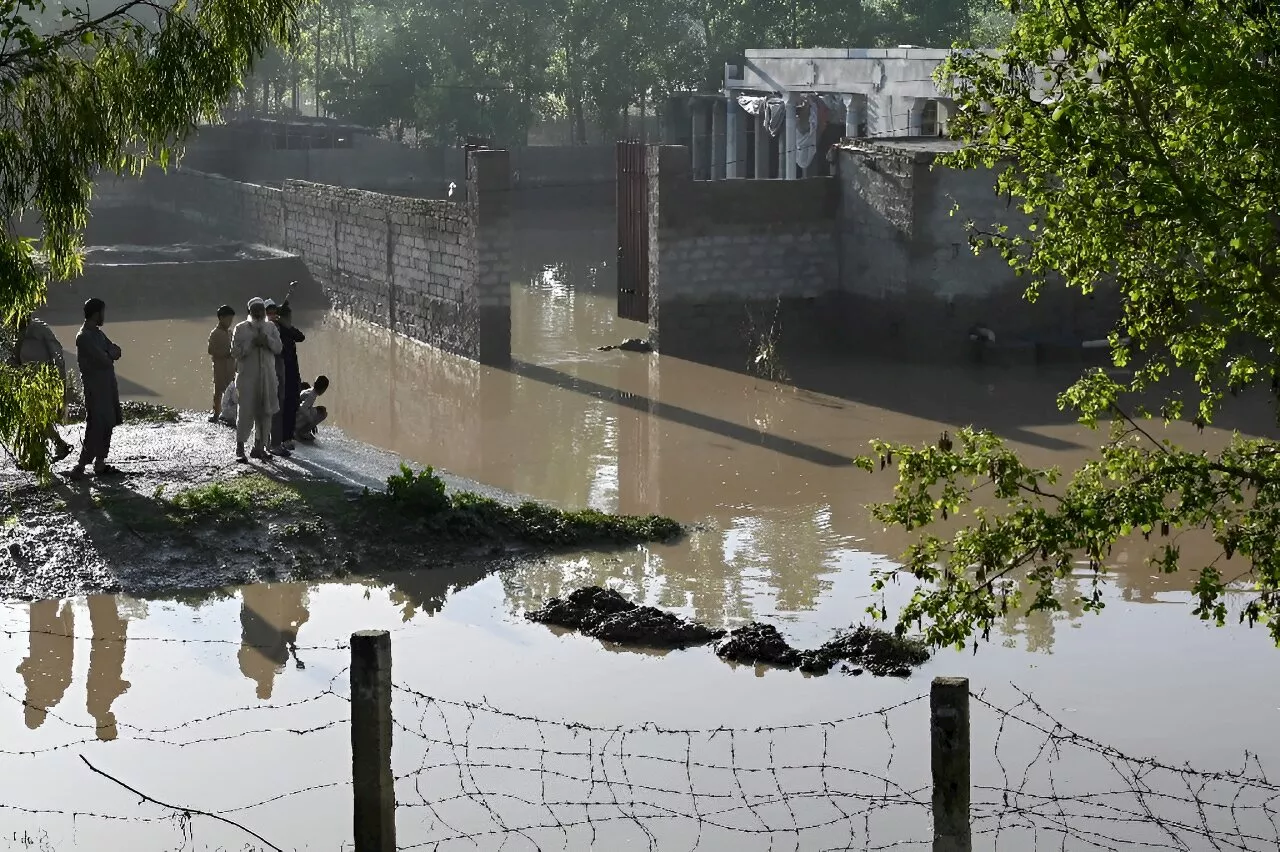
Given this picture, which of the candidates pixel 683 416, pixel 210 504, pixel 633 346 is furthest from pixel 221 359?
pixel 633 346

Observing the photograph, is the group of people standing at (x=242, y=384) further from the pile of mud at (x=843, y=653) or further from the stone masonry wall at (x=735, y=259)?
the stone masonry wall at (x=735, y=259)

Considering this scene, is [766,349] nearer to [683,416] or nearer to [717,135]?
[683,416]

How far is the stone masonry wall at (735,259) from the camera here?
19.3 metres

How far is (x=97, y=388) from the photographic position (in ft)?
38.7

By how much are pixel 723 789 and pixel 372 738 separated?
266 cm

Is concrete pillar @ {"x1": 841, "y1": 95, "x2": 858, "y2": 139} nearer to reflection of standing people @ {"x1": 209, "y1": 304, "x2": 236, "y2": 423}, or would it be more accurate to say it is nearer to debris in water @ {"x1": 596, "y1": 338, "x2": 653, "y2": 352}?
debris in water @ {"x1": 596, "y1": 338, "x2": 653, "y2": 352}

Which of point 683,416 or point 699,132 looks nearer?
point 683,416

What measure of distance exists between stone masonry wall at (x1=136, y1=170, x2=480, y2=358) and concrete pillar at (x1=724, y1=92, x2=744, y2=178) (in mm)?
9980

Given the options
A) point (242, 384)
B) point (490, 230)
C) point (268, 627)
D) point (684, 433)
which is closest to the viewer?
point (268, 627)

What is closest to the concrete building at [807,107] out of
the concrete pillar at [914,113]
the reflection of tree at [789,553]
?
the concrete pillar at [914,113]

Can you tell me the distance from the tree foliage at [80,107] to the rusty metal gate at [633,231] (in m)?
14.3

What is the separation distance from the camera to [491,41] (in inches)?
1709

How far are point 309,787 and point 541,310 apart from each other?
1723 centimetres

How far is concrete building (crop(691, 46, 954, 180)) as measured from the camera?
26797 millimetres
